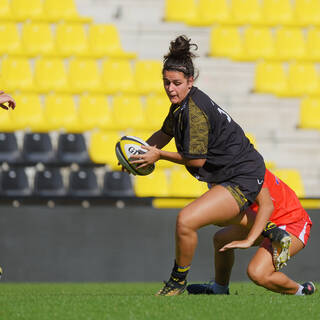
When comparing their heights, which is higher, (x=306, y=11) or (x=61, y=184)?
(x=306, y=11)

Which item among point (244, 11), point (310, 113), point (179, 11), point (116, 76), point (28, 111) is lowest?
point (28, 111)

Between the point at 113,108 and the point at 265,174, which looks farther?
the point at 113,108

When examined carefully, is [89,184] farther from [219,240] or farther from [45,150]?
[219,240]

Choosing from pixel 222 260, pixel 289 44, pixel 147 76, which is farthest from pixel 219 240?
pixel 289 44

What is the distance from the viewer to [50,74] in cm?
1160

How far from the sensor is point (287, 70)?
41.4 ft

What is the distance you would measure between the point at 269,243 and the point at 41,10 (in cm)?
778

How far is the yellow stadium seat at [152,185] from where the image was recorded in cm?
1002

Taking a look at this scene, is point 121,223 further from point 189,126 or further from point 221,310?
point 221,310

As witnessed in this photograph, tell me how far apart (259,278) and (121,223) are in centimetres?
345

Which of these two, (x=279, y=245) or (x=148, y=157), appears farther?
(x=279, y=245)

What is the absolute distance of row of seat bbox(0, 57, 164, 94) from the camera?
1154 centimetres

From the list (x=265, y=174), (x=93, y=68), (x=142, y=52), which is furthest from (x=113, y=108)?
(x=265, y=174)

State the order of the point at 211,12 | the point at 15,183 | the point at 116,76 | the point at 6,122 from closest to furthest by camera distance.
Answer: the point at 15,183, the point at 6,122, the point at 116,76, the point at 211,12
